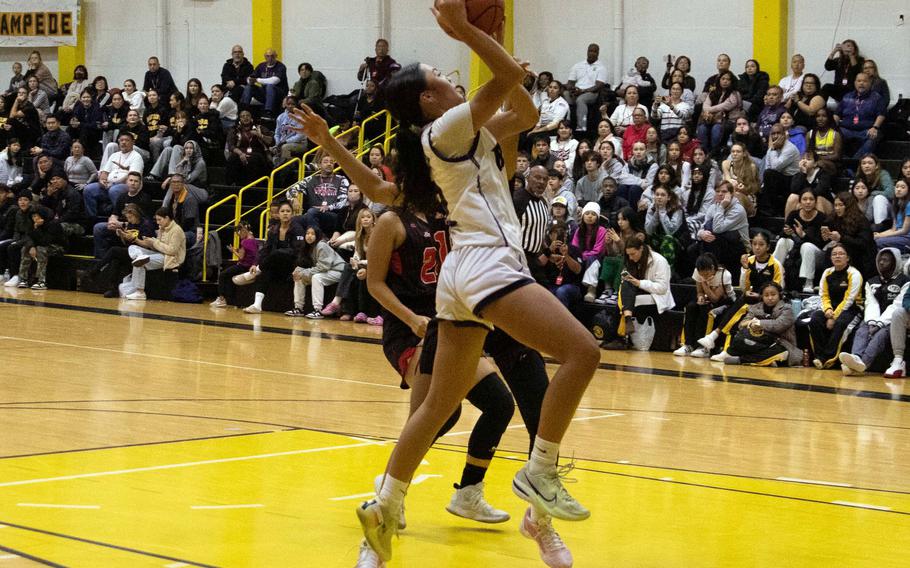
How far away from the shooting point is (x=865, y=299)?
38.7ft

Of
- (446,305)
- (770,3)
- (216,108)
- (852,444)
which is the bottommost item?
(852,444)

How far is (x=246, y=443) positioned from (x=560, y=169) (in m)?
9.05

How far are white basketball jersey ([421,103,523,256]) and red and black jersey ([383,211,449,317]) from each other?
1.10 meters

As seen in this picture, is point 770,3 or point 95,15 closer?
point 770,3

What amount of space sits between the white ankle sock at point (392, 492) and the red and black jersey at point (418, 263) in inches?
49.7

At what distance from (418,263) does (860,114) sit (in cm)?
1120

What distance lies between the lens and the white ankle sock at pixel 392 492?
4109mm

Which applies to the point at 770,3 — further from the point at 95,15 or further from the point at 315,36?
the point at 95,15

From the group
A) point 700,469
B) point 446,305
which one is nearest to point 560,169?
point 700,469

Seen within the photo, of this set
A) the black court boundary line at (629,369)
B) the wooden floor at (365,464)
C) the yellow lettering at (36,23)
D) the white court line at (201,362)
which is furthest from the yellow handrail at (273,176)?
the yellow lettering at (36,23)

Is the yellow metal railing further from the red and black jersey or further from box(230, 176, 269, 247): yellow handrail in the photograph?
the red and black jersey

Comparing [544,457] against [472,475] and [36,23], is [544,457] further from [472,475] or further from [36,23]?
[36,23]

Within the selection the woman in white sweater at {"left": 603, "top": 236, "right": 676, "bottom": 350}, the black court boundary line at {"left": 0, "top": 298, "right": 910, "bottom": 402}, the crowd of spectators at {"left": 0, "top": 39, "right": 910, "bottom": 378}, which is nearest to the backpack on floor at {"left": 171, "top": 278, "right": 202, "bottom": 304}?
the crowd of spectators at {"left": 0, "top": 39, "right": 910, "bottom": 378}

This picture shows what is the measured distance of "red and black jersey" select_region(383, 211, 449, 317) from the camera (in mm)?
5242
